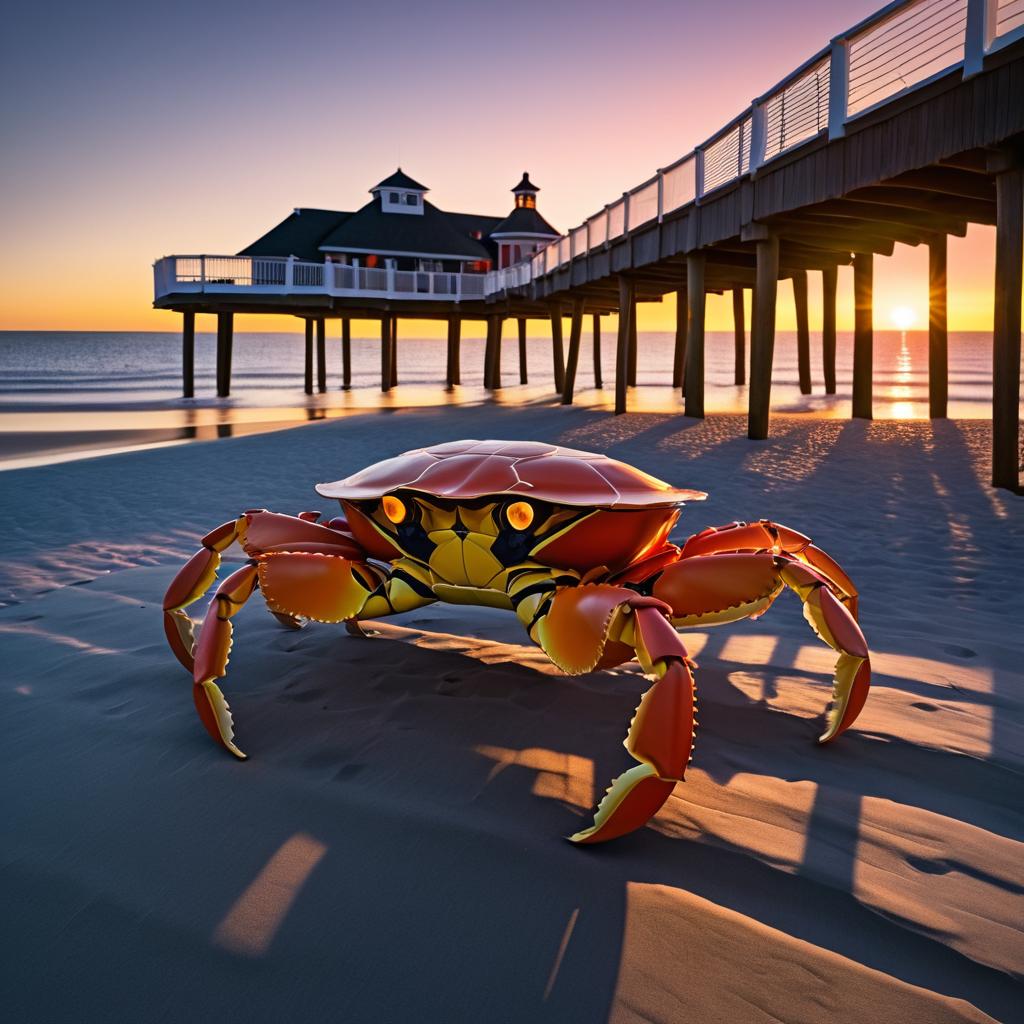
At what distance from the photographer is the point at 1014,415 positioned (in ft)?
28.3

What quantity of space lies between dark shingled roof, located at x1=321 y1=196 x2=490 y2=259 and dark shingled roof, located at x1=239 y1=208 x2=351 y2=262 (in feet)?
1.87

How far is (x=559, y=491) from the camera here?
3.03 metres

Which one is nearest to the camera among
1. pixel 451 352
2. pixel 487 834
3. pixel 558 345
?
pixel 487 834

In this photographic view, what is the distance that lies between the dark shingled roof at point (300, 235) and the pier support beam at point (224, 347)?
7.93m

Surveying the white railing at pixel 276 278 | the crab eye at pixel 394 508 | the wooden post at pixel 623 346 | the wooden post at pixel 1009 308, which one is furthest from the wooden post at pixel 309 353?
the crab eye at pixel 394 508

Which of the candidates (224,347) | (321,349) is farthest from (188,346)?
(321,349)

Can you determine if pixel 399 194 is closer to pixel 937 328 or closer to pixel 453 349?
pixel 453 349

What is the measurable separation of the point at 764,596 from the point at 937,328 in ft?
51.1

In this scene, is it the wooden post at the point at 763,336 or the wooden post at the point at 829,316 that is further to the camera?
the wooden post at the point at 829,316

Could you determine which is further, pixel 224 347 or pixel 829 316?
pixel 224 347

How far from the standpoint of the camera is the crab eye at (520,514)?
2980 millimetres

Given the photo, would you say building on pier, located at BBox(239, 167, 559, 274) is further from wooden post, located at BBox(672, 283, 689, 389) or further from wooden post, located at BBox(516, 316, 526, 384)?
wooden post, located at BBox(672, 283, 689, 389)

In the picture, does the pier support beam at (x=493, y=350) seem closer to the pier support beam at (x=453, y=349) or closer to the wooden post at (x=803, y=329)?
the pier support beam at (x=453, y=349)

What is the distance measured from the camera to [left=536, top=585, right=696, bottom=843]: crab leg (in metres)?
2.23
